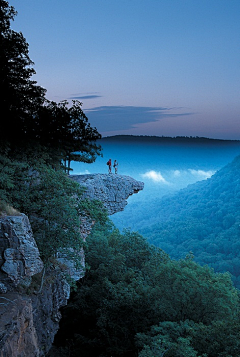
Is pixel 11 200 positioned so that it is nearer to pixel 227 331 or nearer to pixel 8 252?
pixel 8 252

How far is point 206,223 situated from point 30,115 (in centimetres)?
8994

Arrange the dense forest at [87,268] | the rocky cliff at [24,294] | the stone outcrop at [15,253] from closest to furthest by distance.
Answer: the rocky cliff at [24,294]
the stone outcrop at [15,253]
the dense forest at [87,268]

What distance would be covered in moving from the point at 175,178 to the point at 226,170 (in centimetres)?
3762

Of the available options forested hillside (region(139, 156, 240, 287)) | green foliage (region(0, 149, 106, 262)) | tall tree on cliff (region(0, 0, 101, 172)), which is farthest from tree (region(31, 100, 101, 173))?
forested hillside (region(139, 156, 240, 287))

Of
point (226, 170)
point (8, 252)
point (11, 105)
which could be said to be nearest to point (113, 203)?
point (11, 105)

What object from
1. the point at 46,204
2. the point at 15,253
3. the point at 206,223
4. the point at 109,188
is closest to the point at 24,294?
the point at 15,253

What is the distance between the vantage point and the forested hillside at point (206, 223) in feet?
240

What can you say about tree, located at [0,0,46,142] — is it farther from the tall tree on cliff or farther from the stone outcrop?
the stone outcrop

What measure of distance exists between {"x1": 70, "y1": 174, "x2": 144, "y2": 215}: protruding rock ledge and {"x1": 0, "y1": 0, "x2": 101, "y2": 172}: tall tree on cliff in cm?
153

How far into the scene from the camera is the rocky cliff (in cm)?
924

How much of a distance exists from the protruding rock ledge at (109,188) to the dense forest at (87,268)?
1525 mm

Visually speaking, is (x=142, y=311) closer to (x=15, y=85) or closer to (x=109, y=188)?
(x=109, y=188)

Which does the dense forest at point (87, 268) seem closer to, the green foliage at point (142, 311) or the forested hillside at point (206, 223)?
the green foliage at point (142, 311)

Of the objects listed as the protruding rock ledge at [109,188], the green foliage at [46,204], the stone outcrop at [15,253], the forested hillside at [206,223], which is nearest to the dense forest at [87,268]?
the green foliage at [46,204]
